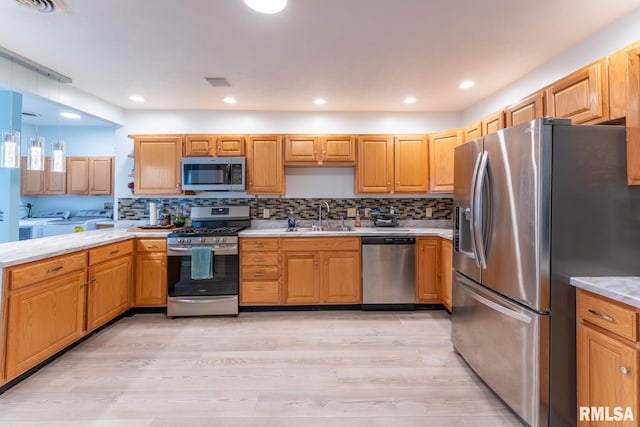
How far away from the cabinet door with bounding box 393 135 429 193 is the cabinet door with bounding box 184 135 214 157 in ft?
7.76

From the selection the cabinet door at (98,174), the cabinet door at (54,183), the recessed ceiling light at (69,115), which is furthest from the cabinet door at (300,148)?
the cabinet door at (54,183)

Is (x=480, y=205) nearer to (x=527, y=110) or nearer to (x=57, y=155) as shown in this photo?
(x=527, y=110)

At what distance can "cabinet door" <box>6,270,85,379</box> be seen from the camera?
75.3 inches

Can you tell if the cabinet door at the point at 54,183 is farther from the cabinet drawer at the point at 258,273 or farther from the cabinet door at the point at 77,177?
the cabinet drawer at the point at 258,273

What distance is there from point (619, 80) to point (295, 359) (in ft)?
9.18

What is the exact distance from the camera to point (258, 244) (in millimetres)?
3316

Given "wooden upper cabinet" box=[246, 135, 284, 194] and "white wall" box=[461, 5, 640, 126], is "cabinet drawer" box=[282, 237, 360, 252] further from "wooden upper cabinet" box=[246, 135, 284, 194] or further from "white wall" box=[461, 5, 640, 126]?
"white wall" box=[461, 5, 640, 126]

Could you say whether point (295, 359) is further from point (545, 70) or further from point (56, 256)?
point (545, 70)

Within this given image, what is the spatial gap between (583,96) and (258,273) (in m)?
3.16

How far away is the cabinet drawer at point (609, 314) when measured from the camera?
1.25 meters

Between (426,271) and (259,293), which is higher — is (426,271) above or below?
above

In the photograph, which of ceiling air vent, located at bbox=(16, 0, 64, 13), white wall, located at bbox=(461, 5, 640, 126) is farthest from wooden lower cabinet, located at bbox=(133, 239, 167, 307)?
white wall, located at bbox=(461, 5, 640, 126)

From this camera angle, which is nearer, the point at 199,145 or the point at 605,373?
the point at 605,373

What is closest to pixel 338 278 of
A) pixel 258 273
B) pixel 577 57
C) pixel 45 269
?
pixel 258 273
